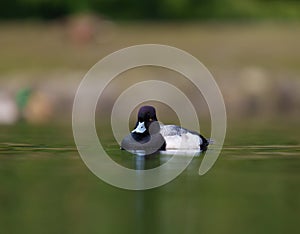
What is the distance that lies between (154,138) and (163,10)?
18.1 meters

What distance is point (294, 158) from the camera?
38.1ft

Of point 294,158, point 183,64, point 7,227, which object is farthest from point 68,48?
point 7,227

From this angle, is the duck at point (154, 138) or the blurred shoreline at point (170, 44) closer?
the duck at point (154, 138)

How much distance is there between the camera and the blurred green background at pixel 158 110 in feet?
26.2

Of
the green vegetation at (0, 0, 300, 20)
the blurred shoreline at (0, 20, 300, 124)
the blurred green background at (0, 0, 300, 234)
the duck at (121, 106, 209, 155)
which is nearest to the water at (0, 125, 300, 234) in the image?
the blurred green background at (0, 0, 300, 234)

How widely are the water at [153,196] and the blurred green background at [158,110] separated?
1 cm

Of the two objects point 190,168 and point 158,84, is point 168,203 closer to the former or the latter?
point 190,168

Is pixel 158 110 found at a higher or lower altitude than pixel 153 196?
higher

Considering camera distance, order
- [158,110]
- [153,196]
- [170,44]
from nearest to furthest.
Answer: [153,196] < [158,110] < [170,44]

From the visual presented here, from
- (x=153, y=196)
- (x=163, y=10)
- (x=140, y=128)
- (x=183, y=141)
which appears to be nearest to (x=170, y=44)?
(x=163, y=10)

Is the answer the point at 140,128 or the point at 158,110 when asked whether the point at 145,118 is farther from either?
the point at 158,110

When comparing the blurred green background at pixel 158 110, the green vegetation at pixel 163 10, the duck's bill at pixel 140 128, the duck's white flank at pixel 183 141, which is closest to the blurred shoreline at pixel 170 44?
the blurred green background at pixel 158 110

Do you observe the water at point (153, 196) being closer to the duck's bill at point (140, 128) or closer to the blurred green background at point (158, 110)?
the blurred green background at point (158, 110)

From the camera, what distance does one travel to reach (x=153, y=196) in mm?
8922
